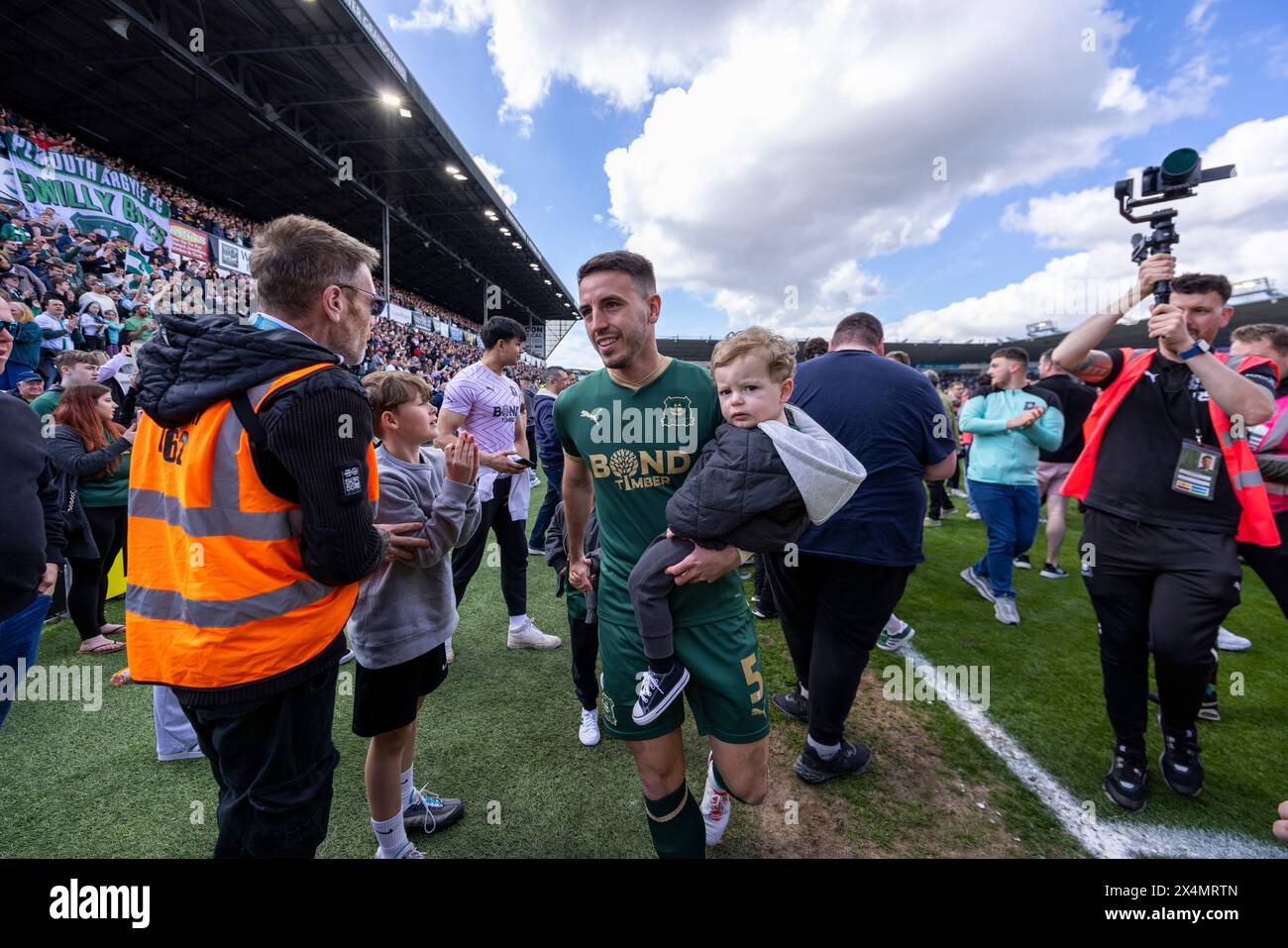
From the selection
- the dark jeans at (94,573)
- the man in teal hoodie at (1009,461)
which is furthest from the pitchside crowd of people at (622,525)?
the man in teal hoodie at (1009,461)

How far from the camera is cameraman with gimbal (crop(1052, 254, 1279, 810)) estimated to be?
2258 mm

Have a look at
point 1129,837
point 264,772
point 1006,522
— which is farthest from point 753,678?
point 1006,522

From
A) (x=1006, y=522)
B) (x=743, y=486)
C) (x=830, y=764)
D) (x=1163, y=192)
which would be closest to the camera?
(x=743, y=486)

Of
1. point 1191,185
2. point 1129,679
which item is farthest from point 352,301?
point 1129,679

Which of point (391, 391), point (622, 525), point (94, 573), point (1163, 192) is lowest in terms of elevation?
point (94, 573)

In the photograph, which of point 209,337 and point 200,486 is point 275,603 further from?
point 209,337

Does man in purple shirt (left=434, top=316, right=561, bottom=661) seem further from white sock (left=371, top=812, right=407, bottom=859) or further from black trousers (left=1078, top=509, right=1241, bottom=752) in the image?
black trousers (left=1078, top=509, right=1241, bottom=752)

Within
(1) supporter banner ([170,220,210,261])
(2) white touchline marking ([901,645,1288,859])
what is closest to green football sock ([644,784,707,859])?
(2) white touchline marking ([901,645,1288,859])

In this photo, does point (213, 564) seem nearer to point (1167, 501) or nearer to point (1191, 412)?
point (1167, 501)

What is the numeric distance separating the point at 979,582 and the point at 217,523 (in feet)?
19.6

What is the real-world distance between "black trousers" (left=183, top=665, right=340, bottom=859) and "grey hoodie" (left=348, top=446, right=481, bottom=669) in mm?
475

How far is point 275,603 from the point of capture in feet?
4.44

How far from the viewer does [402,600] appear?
2.04 meters
